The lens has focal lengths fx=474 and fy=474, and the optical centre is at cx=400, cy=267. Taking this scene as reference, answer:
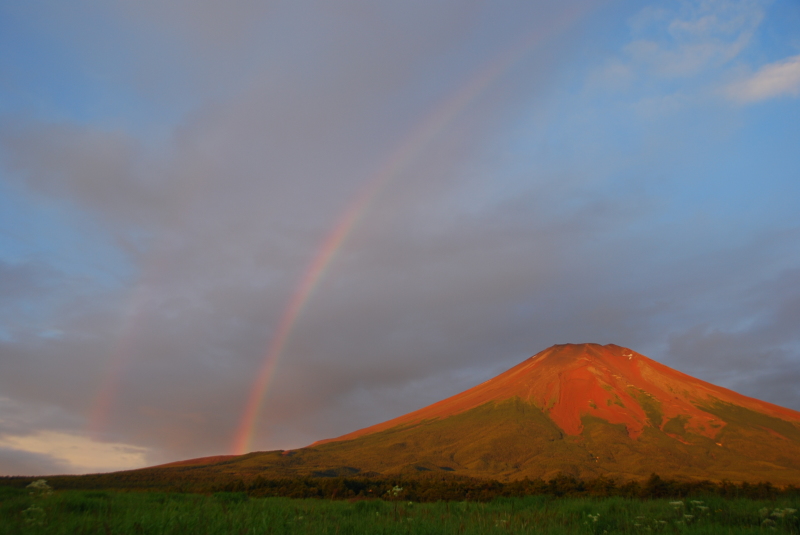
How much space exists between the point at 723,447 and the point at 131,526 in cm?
21622

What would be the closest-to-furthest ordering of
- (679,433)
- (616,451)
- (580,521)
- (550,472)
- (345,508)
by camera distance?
(580,521) → (345,508) → (550,472) → (616,451) → (679,433)

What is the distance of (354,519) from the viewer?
30.6ft

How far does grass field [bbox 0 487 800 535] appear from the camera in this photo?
278 inches

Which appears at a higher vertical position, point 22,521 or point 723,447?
point 22,521

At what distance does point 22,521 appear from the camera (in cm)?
701

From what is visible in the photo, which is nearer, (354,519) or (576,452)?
(354,519)

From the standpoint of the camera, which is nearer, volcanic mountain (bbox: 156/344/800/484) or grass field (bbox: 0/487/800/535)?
grass field (bbox: 0/487/800/535)

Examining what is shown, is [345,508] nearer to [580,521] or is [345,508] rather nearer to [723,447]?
[580,521]

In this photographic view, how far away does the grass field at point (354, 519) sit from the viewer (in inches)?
278

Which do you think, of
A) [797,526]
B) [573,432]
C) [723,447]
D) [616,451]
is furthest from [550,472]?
[797,526]

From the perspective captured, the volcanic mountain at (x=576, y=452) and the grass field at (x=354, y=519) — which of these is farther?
the volcanic mountain at (x=576, y=452)

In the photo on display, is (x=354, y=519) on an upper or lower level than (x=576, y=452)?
upper

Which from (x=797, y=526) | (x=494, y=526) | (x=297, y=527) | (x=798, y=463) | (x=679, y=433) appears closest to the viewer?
(x=297, y=527)

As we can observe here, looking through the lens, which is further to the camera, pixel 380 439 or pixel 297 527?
pixel 380 439
